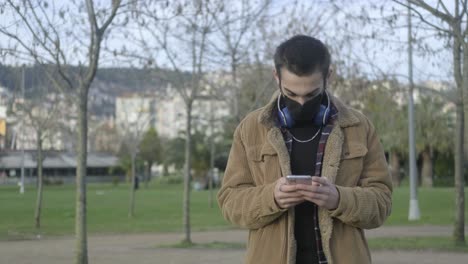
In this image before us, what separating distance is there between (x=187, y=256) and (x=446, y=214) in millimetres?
17095

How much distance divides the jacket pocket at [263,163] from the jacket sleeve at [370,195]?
315 mm

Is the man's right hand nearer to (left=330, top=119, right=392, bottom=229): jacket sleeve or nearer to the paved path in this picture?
(left=330, top=119, right=392, bottom=229): jacket sleeve

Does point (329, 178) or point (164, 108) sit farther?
point (164, 108)

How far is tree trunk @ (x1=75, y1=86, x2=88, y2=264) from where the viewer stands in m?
11.7

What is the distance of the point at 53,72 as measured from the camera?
14.2m

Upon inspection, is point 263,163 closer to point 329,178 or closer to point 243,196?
point 243,196

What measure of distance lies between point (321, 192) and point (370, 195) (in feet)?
1.05

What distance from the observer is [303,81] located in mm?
3102

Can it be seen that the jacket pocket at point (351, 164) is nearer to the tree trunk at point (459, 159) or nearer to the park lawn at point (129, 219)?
the tree trunk at point (459, 159)

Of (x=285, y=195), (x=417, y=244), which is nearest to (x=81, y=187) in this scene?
(x=417, y=244)

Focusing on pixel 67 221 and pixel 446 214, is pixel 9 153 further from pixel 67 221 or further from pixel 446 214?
pixel 446 214

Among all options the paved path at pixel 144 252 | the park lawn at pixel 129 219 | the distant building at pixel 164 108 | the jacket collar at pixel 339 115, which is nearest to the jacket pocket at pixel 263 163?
the jacket collar at pixel 339 115

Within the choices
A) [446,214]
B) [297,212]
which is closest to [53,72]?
[297,212]

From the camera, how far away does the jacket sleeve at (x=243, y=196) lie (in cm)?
311
